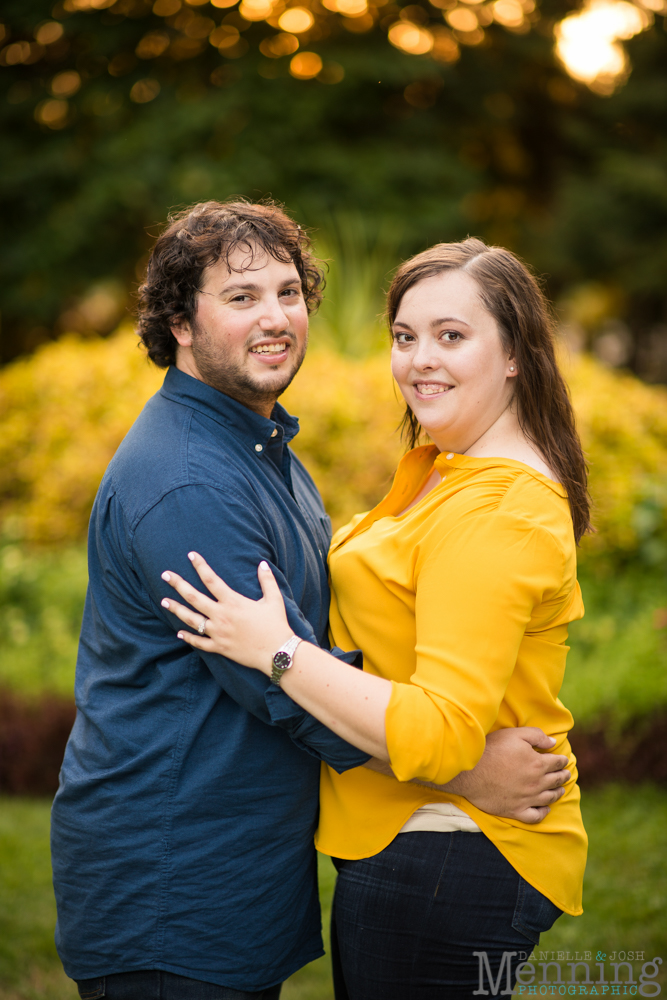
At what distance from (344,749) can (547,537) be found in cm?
60

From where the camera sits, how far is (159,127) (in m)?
12.8

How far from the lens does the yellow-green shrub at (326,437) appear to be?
18.2ft

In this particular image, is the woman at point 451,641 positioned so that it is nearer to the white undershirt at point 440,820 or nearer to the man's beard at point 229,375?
the white undershirt at point 440,820

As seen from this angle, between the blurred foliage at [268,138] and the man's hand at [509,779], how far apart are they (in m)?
10.5

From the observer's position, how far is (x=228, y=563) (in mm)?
1688

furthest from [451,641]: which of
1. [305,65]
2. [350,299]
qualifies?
[305,65]

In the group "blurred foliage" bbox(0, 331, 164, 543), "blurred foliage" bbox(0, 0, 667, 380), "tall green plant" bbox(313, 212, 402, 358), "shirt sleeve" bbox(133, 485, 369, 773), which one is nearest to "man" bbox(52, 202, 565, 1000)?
"shirt sleeve" bbox(133, 485, 369, 773)

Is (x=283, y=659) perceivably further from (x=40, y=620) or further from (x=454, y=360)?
(x=40, y=620)

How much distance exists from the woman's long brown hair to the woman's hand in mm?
740

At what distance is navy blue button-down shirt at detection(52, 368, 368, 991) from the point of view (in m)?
1.72

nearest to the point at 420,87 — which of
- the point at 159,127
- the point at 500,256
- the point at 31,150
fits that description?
the point at 159,127

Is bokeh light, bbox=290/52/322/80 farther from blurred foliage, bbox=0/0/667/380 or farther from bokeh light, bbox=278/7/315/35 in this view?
bokeh light, bbox=278/7/315/35

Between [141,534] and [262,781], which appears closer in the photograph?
[141,534]

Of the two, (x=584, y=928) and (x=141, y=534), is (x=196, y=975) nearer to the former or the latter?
(x=141, y=534)
